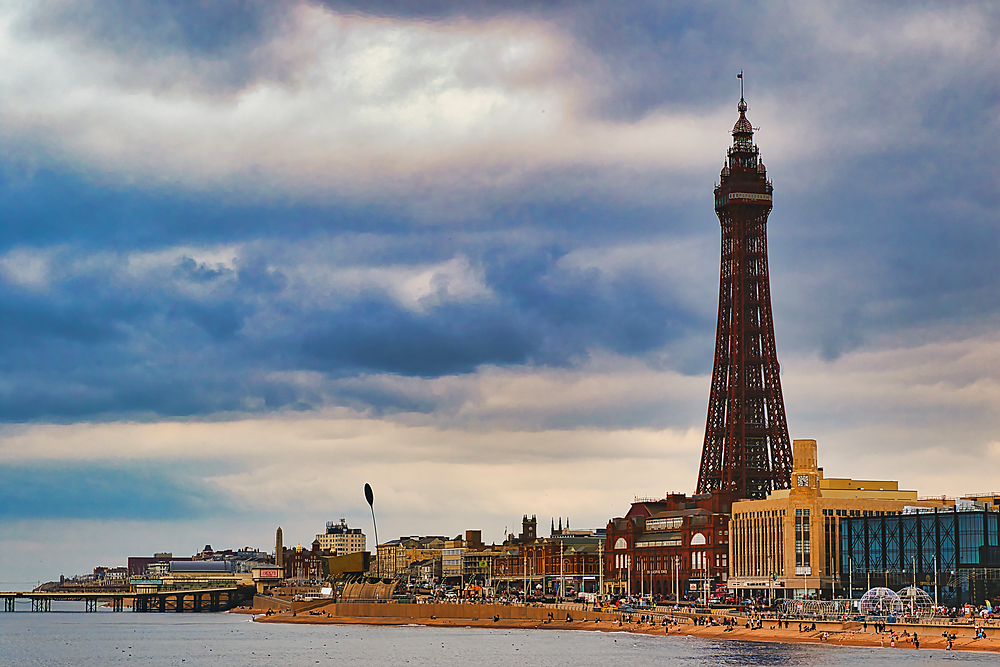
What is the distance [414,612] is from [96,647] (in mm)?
46297

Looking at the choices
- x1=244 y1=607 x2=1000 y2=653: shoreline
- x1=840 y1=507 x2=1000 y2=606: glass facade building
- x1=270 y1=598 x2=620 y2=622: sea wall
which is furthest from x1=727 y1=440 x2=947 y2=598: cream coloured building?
x1=244 y1=607 x2=1000 y2=653: shoreline

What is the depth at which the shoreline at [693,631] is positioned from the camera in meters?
119

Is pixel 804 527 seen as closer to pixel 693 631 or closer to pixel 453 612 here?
pixel 693 631

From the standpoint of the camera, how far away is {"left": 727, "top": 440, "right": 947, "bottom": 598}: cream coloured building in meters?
182

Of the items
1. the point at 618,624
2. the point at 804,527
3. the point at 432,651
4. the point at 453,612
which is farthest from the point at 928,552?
the point at 432,651

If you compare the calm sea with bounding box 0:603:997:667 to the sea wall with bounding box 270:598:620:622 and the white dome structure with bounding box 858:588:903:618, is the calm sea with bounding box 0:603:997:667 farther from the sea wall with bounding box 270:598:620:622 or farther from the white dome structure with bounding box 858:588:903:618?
the white dome structure with bounding box 858:588:903:618

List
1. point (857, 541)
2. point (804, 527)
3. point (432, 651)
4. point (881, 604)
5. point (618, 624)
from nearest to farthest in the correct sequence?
point (432, 651) < point (881, 604) < point (618, 624) < point (857, 541) < point (804, 527)

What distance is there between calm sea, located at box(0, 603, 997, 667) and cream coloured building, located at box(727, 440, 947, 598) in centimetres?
3798

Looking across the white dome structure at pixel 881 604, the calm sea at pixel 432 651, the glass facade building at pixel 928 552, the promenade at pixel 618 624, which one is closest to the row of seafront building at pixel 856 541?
the glass facade building at pixel 928 552

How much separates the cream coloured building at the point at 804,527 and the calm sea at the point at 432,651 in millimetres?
37978

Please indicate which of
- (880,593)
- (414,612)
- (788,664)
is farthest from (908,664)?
(414,612)

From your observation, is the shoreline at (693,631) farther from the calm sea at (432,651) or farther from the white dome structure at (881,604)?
the white dome structure at (881,604)

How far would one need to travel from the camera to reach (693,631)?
146625 millimetres

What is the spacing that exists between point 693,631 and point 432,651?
99.4ft
